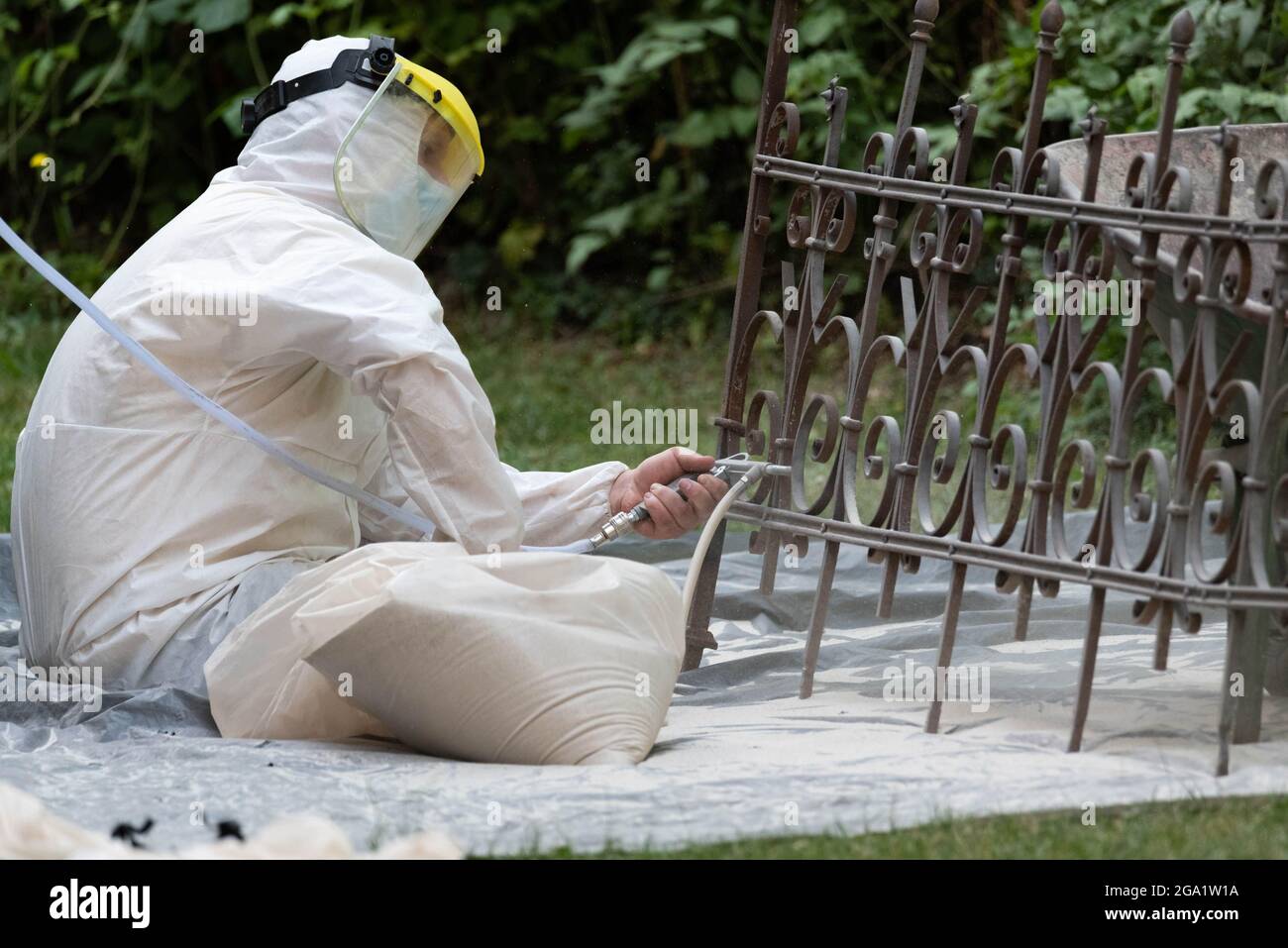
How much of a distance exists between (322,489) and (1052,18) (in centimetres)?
151

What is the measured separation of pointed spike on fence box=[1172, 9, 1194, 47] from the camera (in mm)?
2771

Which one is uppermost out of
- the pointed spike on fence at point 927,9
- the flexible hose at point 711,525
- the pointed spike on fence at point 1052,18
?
the pointed spike on fence at point 927,9

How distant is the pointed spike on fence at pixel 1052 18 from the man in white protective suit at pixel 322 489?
1.00m

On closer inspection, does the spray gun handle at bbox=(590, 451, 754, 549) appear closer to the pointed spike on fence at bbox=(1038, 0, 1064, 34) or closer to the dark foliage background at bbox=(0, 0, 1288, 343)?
the pointed spike on fence at bbox=(1038, 0, 1064, 34)

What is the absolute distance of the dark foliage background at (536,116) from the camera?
8.16 metres

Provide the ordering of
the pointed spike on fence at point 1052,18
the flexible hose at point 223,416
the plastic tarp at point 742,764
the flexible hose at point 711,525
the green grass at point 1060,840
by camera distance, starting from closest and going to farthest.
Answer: the green grass at point 1060,840
the plastic tarp at point 742,764
the pointed spike on fence at point 1052,18
the flexible hose at point 223,416
the flexible hose at point 711,525

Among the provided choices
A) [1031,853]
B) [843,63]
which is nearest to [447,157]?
[1031,853]

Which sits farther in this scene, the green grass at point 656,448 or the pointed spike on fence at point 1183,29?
the pointed spike on fence at point 1183,29

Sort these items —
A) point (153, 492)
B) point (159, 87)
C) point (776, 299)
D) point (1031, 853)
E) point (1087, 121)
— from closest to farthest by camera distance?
1. point (1031, 853)
2. point (1087, 121)
3. point (153, 492)
4. point (776, 299)
5. point (159, 87)

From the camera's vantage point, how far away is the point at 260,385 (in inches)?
129

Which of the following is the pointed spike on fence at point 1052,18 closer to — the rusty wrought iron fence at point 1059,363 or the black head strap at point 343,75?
the rusty wrought iron fence at point 1059,363

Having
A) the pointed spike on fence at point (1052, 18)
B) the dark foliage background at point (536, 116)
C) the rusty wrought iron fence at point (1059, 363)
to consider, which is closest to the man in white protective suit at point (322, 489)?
the rusty wrought iron fence at point (1059, 363)
